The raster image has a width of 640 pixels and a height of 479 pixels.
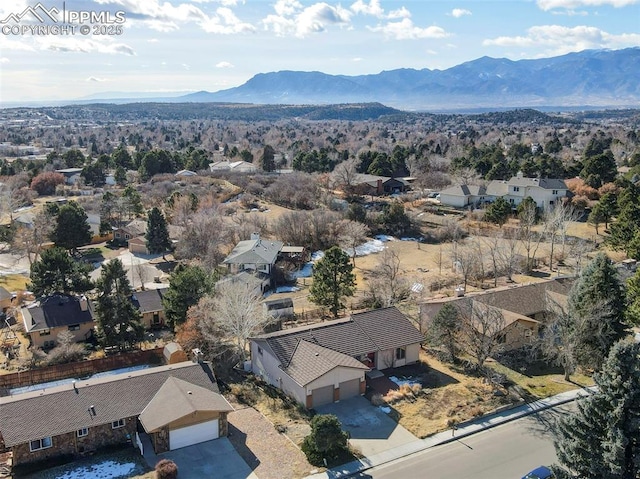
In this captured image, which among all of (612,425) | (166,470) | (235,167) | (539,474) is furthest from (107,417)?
(235,167)

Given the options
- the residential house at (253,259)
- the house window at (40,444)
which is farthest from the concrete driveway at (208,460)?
the residential house at (253,259)

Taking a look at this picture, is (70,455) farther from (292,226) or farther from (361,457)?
(292,226)

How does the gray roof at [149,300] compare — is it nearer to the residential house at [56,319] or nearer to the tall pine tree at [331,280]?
the residential house at [56,319]

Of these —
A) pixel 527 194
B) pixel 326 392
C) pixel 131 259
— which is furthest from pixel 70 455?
pixel 527 194

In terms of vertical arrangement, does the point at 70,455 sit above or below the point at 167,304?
below

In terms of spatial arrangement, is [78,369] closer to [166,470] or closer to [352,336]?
[166,470]

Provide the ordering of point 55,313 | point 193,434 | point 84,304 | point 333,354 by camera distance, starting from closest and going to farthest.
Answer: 1. point 193,434
2. point 333,354
3. point 55,313
4. point 84,304

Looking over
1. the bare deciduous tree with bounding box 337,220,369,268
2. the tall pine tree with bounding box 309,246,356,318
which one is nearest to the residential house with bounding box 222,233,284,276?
the bare deciduous tree with bounding box 337,220,369,268

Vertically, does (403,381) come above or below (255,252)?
below
